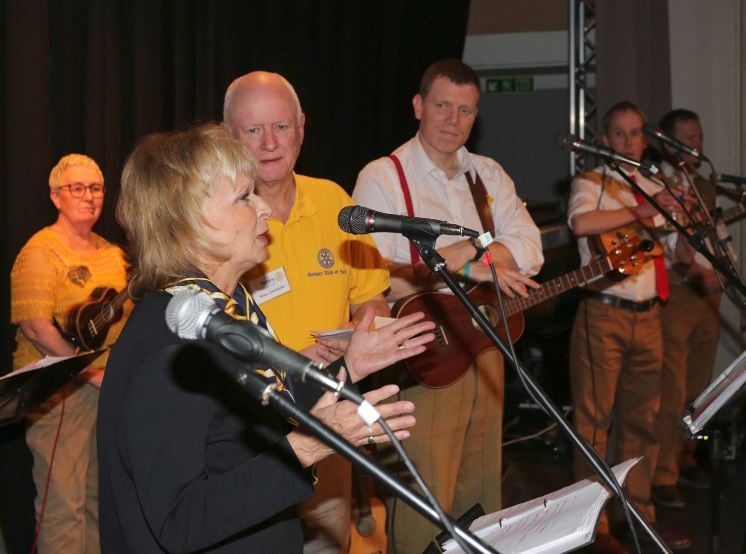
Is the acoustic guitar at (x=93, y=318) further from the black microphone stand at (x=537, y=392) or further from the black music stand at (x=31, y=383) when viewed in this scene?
the black microphone stand at (x=537, y=392)

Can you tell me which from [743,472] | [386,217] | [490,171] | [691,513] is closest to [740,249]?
[743,472]

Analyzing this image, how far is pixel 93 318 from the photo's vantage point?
150 inches

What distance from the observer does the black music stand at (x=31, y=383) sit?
9.00 ft

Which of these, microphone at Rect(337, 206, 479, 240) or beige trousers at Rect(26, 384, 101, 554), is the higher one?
microphone at Rect(337, 206, 479, 240)

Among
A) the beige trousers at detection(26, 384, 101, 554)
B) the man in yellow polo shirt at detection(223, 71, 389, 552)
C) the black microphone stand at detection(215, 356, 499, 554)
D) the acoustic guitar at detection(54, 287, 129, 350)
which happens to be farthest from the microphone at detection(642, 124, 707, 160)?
the beige trousers at detection(26, 384, 101, 554)

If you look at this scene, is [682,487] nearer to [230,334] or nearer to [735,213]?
[735,213]

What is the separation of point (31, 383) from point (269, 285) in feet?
2.79

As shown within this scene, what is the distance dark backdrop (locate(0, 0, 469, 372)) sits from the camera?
148 inches

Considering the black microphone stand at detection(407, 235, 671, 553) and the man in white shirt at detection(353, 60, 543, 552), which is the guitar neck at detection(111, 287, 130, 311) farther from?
the black microphone stand at detection(407, 235, 671, 553)

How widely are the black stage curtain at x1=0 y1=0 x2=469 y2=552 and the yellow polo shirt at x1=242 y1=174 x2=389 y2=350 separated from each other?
1.37 m

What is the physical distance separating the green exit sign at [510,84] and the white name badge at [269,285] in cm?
751

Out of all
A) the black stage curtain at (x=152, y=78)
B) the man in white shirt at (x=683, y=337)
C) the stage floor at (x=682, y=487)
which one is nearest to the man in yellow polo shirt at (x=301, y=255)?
the black stage curtain at (x=152, y=78)

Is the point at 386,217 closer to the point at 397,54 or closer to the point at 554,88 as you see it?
the point at 397,54

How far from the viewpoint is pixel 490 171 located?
3.66m
